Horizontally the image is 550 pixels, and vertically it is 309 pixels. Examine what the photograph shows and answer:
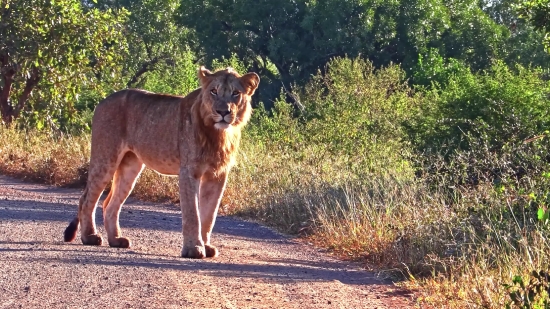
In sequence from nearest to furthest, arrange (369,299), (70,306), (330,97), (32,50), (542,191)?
1. (70,306)
2. (369,299)
3. (542,191)
4. (330,97)
5. (32,50)

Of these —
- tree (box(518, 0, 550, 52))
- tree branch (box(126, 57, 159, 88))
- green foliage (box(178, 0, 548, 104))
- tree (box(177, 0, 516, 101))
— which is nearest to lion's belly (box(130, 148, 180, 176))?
tree (box(518, 0, 550, 52))

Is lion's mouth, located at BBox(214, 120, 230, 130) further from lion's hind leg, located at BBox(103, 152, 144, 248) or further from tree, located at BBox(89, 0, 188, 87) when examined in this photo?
tree, located at BBox(89, 0, 188, 87)

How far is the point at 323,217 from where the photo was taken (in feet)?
37.5

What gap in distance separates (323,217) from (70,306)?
521cm

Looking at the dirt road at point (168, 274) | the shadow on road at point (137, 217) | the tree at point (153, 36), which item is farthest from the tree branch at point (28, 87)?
the tree at point (153, 36)

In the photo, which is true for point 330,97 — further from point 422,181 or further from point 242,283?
point 242,283

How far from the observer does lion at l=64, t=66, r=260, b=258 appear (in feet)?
29.8

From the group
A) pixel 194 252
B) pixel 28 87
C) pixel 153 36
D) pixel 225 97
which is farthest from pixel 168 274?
pixel 153 36

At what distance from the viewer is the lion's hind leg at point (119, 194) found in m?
9.70

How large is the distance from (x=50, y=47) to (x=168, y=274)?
12.6m

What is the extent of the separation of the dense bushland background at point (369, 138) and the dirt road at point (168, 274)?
510 millimetres

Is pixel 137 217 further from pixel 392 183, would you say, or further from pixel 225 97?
pixel 225 97

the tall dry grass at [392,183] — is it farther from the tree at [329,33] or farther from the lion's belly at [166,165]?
the tree at [329,33]

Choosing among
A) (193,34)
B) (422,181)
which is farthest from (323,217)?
(193,34)
